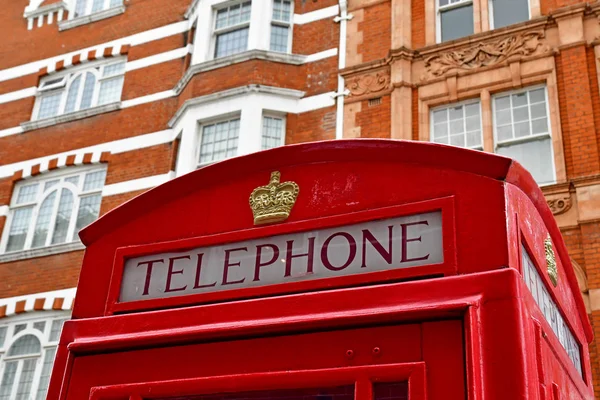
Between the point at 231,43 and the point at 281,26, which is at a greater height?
the point at 281,26

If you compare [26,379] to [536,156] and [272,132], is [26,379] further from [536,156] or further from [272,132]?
[536,156]

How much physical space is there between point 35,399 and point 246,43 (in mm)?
8248

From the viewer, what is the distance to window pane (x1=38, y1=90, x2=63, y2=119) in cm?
1716

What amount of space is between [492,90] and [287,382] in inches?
409

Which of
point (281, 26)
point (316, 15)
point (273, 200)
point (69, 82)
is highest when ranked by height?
point (316, 15)

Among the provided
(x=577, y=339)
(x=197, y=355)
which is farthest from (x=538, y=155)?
(x=197, y=355)

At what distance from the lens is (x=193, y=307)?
3.06 m

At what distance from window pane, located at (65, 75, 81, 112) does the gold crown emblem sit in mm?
14588

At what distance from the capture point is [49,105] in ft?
56.8

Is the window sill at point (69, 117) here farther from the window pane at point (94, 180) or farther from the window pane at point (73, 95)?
the window pane at point (94, 180)

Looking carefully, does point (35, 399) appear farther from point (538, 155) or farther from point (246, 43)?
point (538, 155)

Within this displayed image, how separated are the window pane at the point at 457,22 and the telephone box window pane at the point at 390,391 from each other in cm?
1159

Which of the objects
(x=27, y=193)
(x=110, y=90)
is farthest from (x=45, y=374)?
(x=110, y=90)

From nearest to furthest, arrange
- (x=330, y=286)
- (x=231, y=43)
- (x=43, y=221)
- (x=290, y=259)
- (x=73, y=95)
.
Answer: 1. (x=330, y=286)
2. (x=290, y=259)
3. (x=231, y=43)
4. (x=43, y=221)
5. (x=73, y=95)
